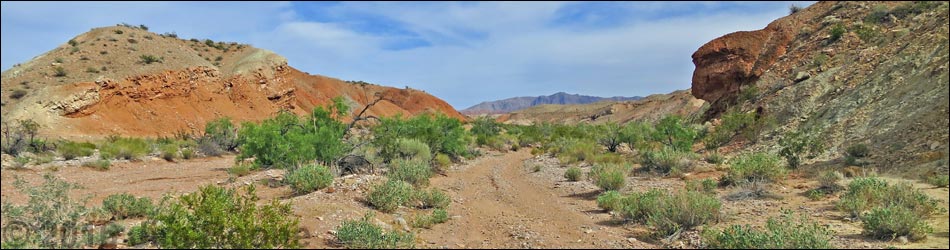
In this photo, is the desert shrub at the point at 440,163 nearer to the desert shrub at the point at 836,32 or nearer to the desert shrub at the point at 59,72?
the desert shrub at the point at 836,32

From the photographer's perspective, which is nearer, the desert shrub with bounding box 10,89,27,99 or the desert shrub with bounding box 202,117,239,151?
the desert shrub with bounding box 202,117,239,151

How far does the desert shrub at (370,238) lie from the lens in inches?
245

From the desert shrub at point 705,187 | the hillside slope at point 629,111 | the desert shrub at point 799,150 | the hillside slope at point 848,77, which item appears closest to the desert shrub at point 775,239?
the desert shrub at point 705,187

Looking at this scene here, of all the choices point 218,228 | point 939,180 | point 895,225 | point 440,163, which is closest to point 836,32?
point 939,180

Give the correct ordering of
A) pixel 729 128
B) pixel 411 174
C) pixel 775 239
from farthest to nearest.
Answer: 1. pixel 729 128
2. pixel 411 174
3. pixel 775 239

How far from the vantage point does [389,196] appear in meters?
8.95

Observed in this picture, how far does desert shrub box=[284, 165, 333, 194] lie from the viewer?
403 inches

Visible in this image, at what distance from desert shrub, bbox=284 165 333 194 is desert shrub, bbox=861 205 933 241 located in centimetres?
908

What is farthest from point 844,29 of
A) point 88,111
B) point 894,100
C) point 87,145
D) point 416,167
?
point 88,111

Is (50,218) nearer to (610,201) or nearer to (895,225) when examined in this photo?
(610,201)

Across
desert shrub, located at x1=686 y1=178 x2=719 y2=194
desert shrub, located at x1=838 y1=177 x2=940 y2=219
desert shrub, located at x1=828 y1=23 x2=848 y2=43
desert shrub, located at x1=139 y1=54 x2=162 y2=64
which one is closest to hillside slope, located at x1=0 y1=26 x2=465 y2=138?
desert shrub, located at x1=139 y1=54 x2=162 y2=64

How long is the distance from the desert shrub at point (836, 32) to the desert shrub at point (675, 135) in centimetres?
850

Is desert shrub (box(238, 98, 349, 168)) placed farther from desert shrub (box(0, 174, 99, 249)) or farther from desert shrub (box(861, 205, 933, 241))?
desert shrub (box(861, 205, 933, 241))

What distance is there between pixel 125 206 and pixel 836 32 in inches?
1026
